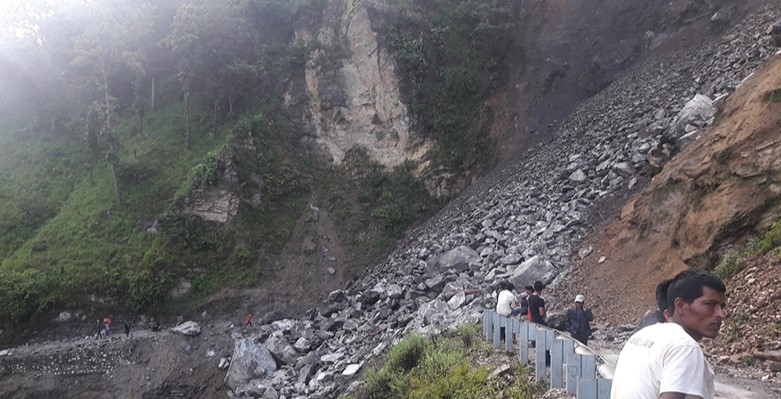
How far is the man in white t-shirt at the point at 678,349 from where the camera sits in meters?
2.42

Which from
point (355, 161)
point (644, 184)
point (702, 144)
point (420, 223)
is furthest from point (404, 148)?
point (702, 144)

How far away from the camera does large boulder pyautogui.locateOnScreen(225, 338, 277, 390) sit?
1609 centimetres

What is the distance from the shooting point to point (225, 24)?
95.2 feet

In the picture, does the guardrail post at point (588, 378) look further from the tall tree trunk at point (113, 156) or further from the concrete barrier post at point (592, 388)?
the tall tree trunk at point (113, 156)

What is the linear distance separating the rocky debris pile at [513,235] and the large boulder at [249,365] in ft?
0.13

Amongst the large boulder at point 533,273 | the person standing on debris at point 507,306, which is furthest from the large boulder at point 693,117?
the person standing on debris at point 507,306

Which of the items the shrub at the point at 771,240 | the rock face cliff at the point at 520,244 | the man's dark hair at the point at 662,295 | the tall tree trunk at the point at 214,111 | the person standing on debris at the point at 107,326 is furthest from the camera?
the tall tree trunk at the point at 214,111

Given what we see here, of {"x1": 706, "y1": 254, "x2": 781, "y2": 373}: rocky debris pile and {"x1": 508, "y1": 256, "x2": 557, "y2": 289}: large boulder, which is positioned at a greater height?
{"x1": 706, "y1": 254, "x2": 781, "y2": 373}: rocky debris pile

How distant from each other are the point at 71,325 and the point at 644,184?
73.5 ft

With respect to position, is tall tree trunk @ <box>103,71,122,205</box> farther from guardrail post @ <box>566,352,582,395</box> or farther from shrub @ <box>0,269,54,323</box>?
guardrail post @ <box>566,352,582,395</box>

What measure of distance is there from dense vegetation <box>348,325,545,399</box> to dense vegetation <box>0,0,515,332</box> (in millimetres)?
14540

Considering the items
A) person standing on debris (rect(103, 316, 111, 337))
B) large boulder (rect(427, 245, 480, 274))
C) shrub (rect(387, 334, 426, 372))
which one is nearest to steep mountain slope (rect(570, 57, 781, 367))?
large boulder (rect(427, 245, 480, 274))

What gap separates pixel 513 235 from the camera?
16906 millimetres

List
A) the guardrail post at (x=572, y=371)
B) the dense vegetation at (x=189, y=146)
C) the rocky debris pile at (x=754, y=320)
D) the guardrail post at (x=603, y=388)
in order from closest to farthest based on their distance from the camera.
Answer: the guardrail post at (x=603, y=388)
the guardrail post at (x=572, y=371)
the rocky debris pile at (x=754, y=320)
the dense vegetation at (x=189, y=146)
